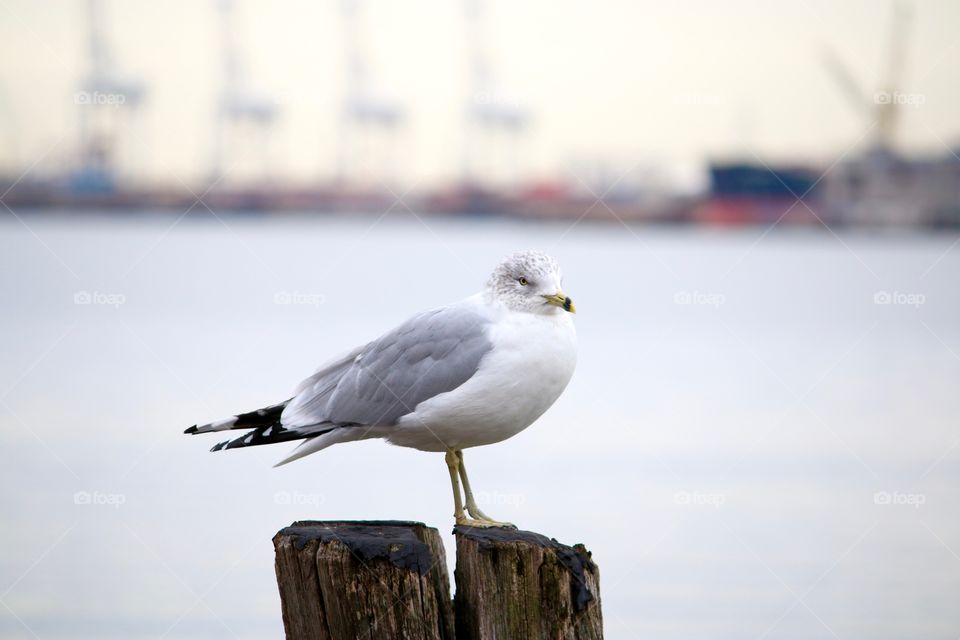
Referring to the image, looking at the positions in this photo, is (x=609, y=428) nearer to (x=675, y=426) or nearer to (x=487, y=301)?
(x=675, y=426)

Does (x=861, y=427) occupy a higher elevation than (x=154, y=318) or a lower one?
lower

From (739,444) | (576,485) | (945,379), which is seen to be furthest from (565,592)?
(945,379)

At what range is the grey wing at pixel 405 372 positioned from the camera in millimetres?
5848

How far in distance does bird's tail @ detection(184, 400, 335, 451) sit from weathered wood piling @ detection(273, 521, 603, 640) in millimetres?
1209

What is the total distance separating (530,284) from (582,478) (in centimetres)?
838

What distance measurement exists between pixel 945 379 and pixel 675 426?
7232 mm

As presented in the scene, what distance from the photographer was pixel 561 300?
5832mm

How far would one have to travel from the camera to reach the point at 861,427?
17422 millimetres
